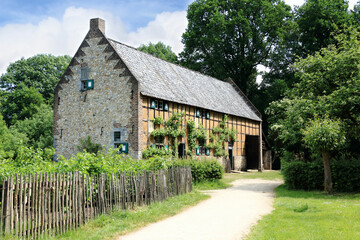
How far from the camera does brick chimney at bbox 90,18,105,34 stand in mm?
23531

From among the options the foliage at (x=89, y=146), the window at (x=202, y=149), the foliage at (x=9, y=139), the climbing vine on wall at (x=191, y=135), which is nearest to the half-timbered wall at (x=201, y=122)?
the climbing vine on wall at (x=191, y=135)

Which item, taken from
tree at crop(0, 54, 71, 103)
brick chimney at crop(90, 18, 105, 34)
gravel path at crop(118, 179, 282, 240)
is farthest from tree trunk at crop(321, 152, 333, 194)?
tree at crop(0, 54, 71, 103)

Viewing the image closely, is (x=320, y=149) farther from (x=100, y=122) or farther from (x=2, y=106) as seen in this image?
(x=2, y=106)

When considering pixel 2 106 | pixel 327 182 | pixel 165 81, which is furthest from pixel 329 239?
pixel 2 106

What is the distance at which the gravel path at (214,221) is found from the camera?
28.8 ft

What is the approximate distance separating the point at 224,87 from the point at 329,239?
98.0 feet

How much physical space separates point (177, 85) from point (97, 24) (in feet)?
23.8

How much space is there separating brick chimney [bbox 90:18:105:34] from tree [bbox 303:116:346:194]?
48.2ft

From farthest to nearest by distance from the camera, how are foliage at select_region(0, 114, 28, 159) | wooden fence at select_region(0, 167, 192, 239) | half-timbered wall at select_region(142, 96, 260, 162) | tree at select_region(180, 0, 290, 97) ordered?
tree at select_region(180, 0, 290, 97)
foliage at select_region(0, 114, 28, 159)
half-timbered wall at select_region(142, 96, 260, 162)
wooden fence at select_region(0, 167, 192, 239)

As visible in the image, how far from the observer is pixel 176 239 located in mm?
8352

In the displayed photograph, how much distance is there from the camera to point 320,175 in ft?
59.2

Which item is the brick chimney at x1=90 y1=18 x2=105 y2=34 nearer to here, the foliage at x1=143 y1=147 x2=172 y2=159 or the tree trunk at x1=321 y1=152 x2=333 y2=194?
the foliage at x1=143 y1=147 x2=172 y2=159

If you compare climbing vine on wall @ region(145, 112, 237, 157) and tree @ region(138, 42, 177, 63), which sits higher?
tree @ region(138, 42, 177, 63)

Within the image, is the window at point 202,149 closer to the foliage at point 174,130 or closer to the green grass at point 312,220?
the foliage at point 174,130
